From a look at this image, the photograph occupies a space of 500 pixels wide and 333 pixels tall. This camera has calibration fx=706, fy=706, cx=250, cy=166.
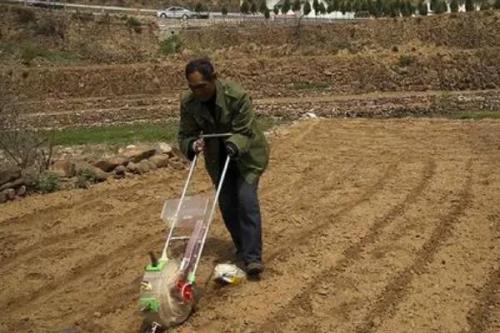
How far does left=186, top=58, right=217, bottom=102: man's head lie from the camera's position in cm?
595

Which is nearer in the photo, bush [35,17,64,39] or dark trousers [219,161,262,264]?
dark trousers [219,161,262,264]

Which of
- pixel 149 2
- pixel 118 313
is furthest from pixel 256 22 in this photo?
pixel 118 313

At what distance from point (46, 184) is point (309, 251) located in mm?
5079

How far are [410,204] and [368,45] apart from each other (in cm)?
4093

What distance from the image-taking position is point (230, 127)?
21.1 feet

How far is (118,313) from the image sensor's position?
19.7ft

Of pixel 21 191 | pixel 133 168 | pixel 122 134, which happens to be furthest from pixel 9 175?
pixel 122 134

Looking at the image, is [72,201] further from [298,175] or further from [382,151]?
[382,151]

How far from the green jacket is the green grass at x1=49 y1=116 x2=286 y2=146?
998cm

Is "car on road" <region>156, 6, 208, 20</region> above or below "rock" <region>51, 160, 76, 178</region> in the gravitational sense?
above

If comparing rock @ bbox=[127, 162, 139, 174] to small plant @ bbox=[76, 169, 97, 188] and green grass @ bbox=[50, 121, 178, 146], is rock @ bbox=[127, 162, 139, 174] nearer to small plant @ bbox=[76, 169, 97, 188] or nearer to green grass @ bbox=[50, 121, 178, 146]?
small plant @ bbox=[76, 169, 97, 188]

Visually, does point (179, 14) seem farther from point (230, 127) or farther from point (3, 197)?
point (230, 127)

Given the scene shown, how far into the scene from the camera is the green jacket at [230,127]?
6.29m

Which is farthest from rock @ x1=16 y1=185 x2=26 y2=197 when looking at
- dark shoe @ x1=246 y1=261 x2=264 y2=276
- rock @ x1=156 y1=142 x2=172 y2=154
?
dark shoe @ x1=246 y1=261 x2=264 y2=276
